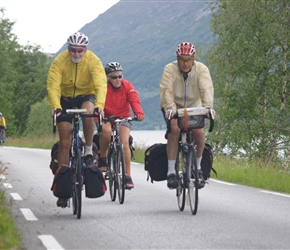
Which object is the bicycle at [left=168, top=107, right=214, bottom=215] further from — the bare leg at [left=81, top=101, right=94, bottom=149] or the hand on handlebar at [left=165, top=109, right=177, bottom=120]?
the bare leg at [left=81, top=101, right=94, bottom=149]

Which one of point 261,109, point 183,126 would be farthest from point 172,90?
point 261,109

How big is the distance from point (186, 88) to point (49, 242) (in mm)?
3278

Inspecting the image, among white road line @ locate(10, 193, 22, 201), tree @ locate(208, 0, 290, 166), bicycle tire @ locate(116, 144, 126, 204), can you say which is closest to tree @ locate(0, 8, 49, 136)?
tree @ locate(208, 0, 290, 166)

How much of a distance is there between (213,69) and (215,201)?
32.9 m

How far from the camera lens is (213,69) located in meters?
44.2

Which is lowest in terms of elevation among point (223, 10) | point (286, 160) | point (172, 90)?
point (286, 160)

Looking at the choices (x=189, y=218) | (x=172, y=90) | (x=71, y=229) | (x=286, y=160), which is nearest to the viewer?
(x=71, y=229)

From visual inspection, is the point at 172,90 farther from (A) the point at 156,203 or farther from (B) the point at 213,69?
(B) the point at 213,69

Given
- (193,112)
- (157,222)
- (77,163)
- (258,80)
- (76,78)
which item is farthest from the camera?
(258,80)

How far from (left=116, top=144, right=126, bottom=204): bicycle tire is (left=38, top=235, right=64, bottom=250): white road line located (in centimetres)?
321

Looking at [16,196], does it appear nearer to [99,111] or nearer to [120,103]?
[120,103]

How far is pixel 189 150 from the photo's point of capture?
995 cm

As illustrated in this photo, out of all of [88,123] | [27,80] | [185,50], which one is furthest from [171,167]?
[27,80]

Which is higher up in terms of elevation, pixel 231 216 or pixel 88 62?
pixel 88 62
